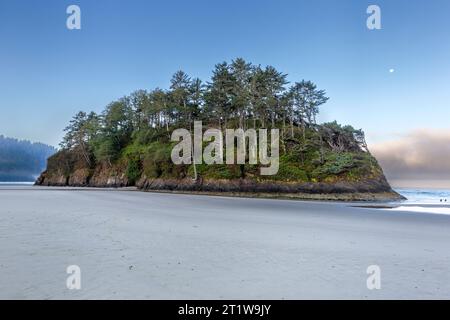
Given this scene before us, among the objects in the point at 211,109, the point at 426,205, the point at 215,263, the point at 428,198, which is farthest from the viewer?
the point at 211,109

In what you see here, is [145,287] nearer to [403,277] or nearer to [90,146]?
[403,277]

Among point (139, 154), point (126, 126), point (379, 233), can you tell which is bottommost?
point (379, 233)

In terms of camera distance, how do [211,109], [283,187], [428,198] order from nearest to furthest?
[283,187] < [428,198] < [211,109]

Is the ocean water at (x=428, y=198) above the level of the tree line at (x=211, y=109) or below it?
below

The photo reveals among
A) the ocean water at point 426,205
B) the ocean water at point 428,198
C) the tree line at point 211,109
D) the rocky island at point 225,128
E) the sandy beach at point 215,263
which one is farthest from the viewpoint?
the tree line at point 211,109

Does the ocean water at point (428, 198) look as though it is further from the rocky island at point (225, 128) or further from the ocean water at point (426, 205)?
the rocky island at point (225, 128)

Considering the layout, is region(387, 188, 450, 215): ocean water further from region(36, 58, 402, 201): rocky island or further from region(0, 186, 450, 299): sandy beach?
region(0, 186, 450, 299): sandy beach

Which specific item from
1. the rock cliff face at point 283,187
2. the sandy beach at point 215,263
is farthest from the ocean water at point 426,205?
the sandy beach at point 215,263

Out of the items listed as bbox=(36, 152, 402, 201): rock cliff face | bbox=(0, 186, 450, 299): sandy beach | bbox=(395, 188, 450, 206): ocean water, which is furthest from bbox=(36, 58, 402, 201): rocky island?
bbox=(0, 186, 450, 299): sandy beach

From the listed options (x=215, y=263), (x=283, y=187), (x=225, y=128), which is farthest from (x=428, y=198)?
(x=215, y=263)

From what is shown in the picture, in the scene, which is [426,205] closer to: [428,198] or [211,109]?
[428,198]

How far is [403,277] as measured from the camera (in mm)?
6043
